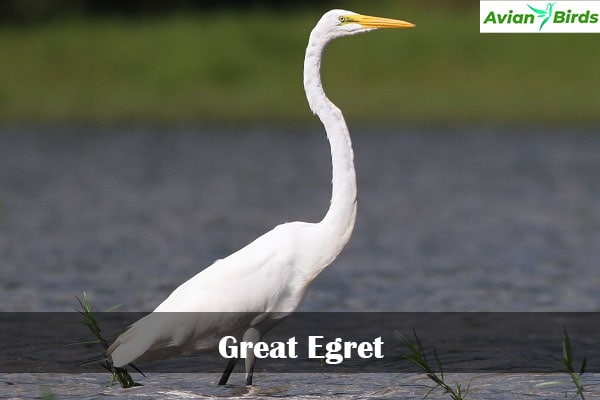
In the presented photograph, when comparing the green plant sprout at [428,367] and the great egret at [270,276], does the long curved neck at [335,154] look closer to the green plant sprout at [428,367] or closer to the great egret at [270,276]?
the great egret at [270,276]

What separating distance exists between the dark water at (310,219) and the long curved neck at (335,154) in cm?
96

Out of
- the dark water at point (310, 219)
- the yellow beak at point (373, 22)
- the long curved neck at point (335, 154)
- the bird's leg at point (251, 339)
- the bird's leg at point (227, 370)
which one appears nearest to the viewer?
the long curved neck at point (335, 154)

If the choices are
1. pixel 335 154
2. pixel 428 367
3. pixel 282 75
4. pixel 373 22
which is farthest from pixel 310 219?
pixel 282 75

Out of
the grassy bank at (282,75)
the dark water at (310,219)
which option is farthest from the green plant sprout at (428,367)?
the grassy bank at (282,75)

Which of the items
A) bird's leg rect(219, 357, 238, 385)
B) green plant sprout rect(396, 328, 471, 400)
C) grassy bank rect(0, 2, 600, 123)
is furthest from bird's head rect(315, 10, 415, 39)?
grassy bank rect(0, 2, 600, 123)

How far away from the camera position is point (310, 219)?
16.0 metres

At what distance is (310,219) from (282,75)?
13.9 meters

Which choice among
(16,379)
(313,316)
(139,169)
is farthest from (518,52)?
(16,379)

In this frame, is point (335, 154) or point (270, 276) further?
point (270, 276)

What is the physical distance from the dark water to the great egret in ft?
1.53

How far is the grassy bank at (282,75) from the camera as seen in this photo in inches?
1083

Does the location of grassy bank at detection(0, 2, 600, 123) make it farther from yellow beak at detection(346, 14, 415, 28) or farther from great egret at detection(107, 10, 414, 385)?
→ great egret at detection(107, 10, 414, 385)

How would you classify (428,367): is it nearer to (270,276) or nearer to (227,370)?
(270,276)

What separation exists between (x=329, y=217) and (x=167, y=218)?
29.6ft
